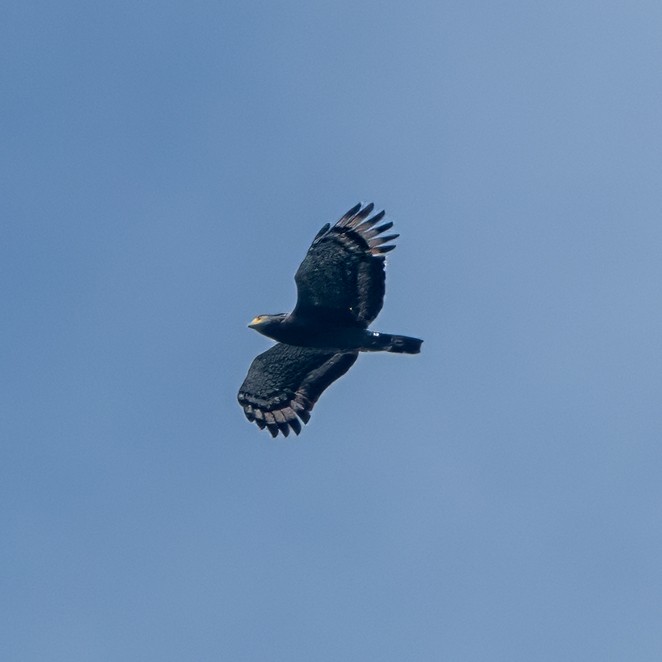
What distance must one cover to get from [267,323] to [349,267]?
242 centimetres

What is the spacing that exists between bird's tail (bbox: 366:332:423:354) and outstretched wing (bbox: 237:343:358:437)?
1.99 metres

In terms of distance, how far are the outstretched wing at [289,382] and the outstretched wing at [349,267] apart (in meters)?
2.02

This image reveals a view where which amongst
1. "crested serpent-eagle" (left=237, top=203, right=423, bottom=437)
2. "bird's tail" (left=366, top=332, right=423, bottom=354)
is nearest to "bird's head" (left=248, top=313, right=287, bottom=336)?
"crested serpent-eagle" (left=237, top=203, right=423, bottom=437)

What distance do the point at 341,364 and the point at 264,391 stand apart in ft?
6.12

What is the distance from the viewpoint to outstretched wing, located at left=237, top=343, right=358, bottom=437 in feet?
106

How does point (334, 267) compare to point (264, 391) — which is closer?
point (334, 267)

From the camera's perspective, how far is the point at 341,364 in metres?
32.3

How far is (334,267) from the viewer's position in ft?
98.9

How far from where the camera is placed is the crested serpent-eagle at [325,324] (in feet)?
98.6

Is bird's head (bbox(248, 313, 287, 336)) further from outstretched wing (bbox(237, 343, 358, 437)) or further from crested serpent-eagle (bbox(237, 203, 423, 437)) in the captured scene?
outstretched wing (bbox(237, 343, 358, 437))

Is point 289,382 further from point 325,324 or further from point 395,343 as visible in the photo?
point 395,343

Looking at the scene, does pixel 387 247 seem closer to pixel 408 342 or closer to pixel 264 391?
pixel 408 342

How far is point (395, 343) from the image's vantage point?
98.5 ft

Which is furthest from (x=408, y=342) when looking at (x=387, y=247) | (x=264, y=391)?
(x=264, y=391)
